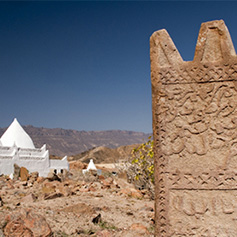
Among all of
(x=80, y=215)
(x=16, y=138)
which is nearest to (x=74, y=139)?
(x=16, y=138)

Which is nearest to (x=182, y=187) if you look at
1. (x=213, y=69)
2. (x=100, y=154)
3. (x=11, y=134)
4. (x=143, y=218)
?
(x=213, y=69)

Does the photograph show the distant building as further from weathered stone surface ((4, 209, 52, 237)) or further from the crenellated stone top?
the crenellated stone top

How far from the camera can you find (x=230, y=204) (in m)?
2.81

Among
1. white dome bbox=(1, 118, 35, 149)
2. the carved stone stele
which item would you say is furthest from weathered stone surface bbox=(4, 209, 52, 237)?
white dome bbox=(1, 118, 35, 149)

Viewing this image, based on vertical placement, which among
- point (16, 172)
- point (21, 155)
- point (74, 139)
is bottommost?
point (16, 172)

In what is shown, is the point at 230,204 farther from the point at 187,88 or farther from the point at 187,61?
the point at 187,61

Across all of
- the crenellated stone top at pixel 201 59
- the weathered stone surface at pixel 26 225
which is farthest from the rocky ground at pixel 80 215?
the crenellated stone top at pixel 201 59

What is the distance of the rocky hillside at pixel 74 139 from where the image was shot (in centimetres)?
9612

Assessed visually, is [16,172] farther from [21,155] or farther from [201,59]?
[201,59]

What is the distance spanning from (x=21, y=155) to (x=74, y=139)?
330 ft

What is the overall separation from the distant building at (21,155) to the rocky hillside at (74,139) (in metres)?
68.7

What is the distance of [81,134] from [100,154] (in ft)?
304

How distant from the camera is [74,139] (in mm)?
117125

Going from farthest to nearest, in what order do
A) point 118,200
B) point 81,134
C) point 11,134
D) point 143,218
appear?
point 81,134 → point 11,134 → point 118,200 → point 143,218
